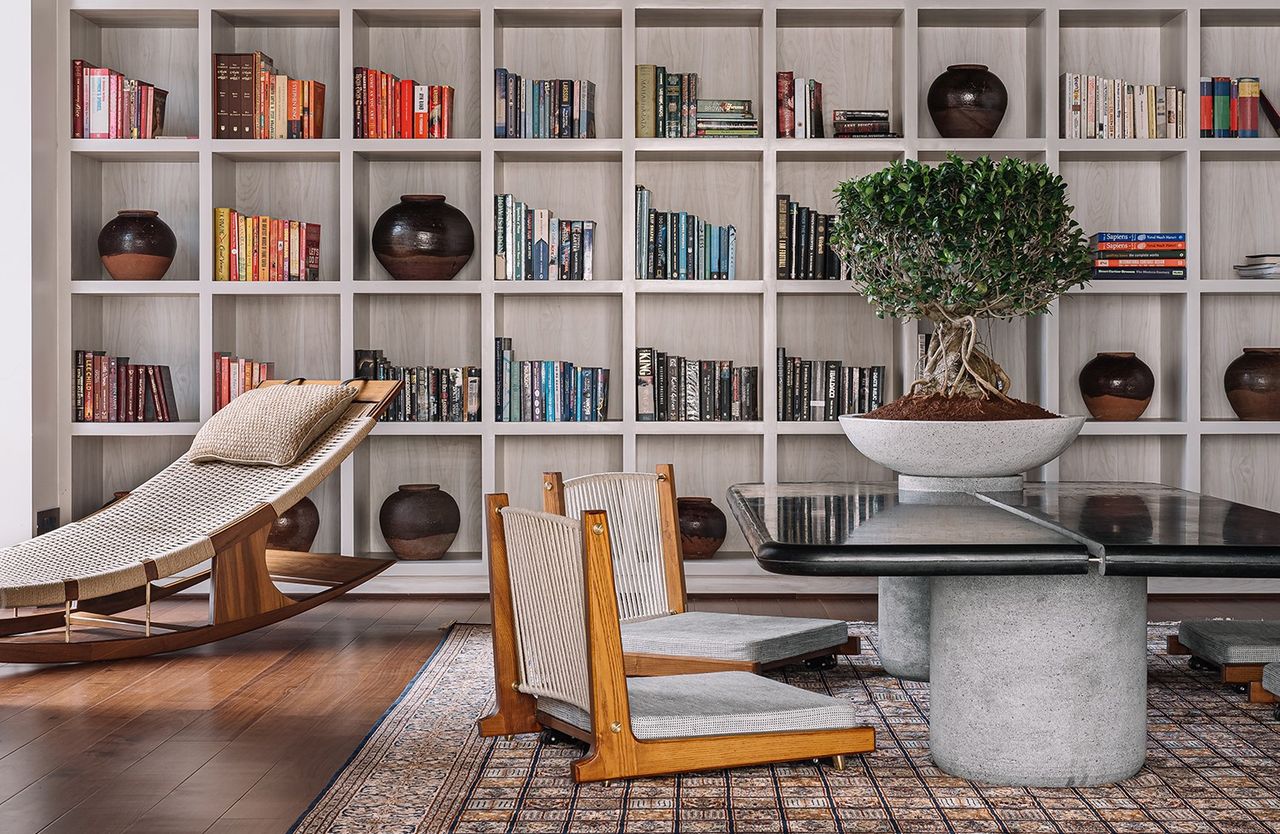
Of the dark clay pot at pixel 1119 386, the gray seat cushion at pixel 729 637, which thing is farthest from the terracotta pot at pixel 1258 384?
the gray seat cushion at pixel 729 637

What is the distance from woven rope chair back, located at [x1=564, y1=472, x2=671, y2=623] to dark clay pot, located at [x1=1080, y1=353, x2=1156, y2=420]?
239 cm

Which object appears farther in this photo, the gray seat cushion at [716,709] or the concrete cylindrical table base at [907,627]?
the concrete cylindrical table base at [907,627]

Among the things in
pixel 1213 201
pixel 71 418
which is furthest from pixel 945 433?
pixel 71 418

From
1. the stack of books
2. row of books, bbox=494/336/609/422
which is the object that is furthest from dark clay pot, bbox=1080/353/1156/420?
row of books, bbox=494/336/609/422

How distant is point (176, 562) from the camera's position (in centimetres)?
351

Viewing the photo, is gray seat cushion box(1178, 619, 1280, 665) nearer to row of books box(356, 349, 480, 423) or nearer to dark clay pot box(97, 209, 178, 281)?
row of books box(356, 349, 480, 423)

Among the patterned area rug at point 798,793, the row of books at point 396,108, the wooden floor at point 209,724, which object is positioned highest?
the row of books at point 396,108

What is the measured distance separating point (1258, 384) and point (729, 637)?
2930mm

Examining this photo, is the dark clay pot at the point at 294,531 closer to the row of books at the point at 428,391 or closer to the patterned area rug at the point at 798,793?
the row of books at the point at 428,391

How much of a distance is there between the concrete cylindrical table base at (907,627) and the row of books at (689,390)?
1642 millimetres

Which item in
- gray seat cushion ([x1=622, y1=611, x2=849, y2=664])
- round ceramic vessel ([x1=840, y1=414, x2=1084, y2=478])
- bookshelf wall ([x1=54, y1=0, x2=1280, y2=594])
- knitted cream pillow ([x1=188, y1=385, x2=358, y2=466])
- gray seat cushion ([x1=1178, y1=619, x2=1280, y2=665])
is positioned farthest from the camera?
bookshelf wall ([x1=54, y1=0, x2=1280, y2=594])

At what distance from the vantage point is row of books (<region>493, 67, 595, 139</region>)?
16.1ft

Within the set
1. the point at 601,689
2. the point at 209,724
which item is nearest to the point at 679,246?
the point at 209,724

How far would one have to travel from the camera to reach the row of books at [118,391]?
4.88 m
